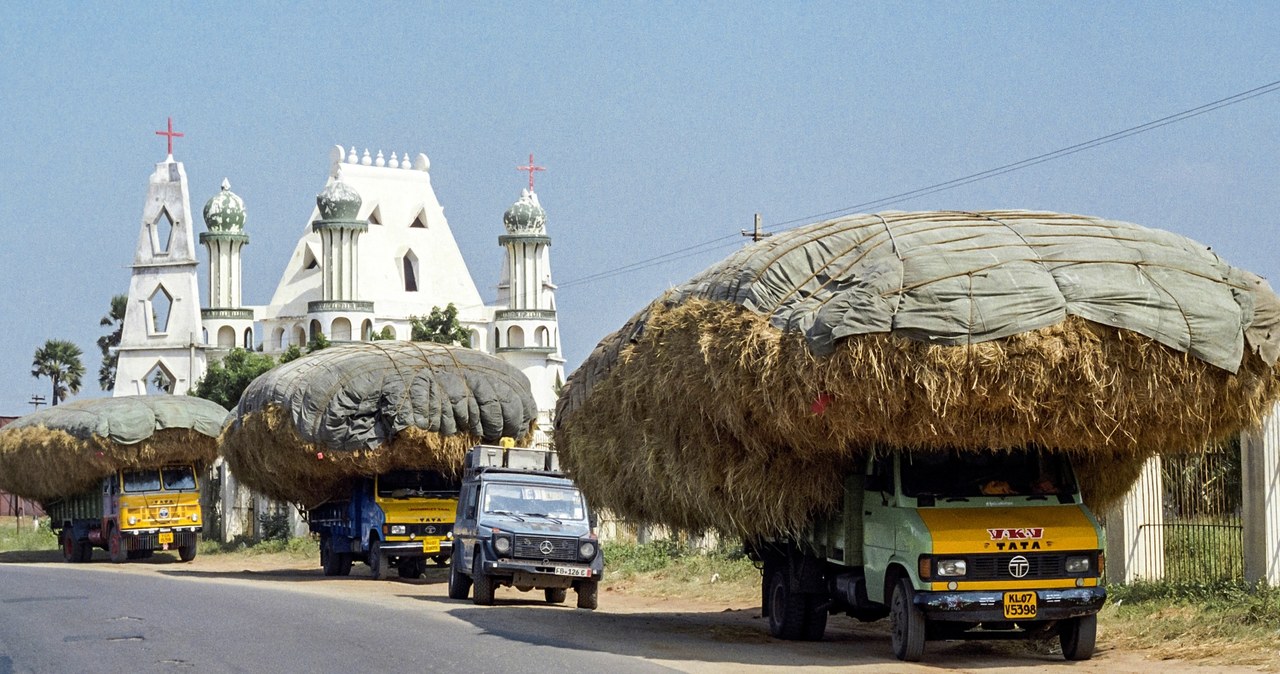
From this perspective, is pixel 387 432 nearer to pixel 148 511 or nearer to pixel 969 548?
pixel 148 511

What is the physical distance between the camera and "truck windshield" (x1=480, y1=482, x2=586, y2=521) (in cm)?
2255

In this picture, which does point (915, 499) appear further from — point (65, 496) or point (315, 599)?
point (65, 496)

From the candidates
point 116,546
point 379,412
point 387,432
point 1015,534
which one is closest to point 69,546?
point 116,546

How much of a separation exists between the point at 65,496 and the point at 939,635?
32.3 meters

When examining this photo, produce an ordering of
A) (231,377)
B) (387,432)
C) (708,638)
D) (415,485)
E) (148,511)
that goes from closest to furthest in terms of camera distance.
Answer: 1. (708,638)
2. (387,432)
3. (415,485)
4. (148,511)
5. (231,377)

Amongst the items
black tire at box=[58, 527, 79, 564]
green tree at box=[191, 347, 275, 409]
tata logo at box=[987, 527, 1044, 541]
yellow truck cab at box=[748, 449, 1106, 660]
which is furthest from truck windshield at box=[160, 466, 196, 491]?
green tree at box=[191, 347, 275, 409]

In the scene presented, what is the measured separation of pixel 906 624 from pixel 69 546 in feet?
109

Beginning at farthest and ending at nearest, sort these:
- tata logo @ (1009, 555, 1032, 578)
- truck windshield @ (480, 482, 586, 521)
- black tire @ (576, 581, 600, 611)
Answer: truck windshield @ (480, 482, 586, 521) → black tire @ (576, 581, 600, 611) → tata logo @ (1009, 555, 1032, 578)

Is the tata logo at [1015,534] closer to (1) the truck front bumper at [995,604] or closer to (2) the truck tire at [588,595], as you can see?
(1) the truck front bumper at [995,604]

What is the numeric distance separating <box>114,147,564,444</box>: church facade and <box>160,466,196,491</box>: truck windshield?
127 feet

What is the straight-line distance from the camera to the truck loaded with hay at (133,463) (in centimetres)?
3775

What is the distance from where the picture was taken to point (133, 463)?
125 ft

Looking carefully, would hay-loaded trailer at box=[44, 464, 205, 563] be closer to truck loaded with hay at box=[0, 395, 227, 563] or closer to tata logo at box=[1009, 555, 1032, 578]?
truck loaded with hay at box=[0, 395, 227, 563]

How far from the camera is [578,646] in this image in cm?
1570
